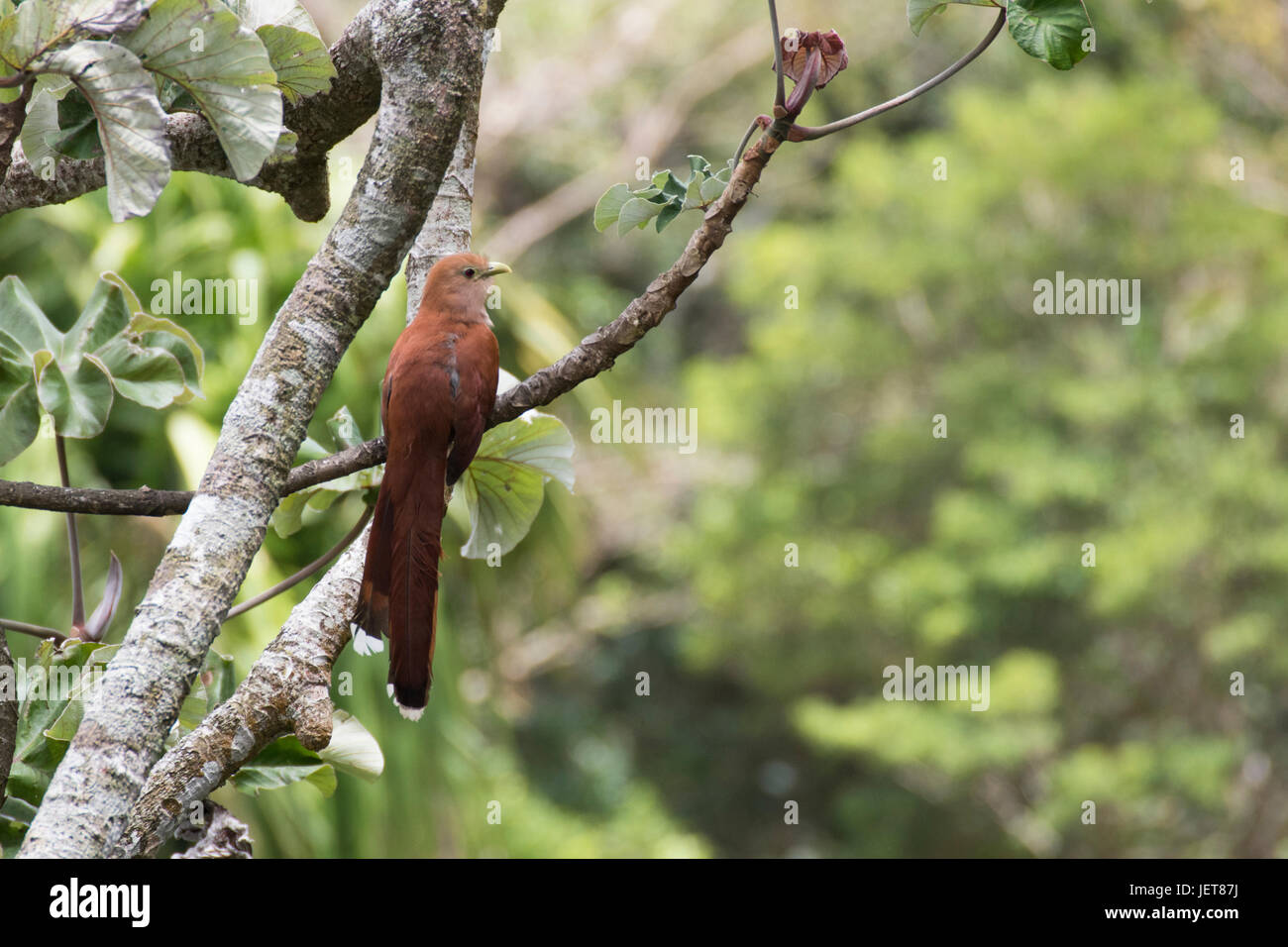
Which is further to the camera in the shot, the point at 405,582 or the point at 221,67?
the point at 405,582

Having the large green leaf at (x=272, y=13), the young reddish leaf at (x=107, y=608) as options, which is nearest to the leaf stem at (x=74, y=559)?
the young reddish leaf at (x=107, y=608)

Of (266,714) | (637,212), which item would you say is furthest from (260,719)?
(637,212)

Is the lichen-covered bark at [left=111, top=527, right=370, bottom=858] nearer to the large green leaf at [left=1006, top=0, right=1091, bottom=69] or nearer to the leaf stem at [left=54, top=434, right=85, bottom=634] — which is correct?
the leaf stem at [left=54, top=434, right=85, bottom=634]

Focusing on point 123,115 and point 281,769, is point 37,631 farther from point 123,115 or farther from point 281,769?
point 123,115

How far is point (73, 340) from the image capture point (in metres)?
1.50

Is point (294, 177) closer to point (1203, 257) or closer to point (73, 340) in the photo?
point (73, 340)

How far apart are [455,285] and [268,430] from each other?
1.63 feet

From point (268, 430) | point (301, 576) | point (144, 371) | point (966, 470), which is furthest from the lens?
point (966, 470)

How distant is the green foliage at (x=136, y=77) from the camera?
3.23 feet

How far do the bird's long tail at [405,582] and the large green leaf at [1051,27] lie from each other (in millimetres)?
757

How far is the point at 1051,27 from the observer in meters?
1.18

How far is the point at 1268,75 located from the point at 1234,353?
7.81 feet
